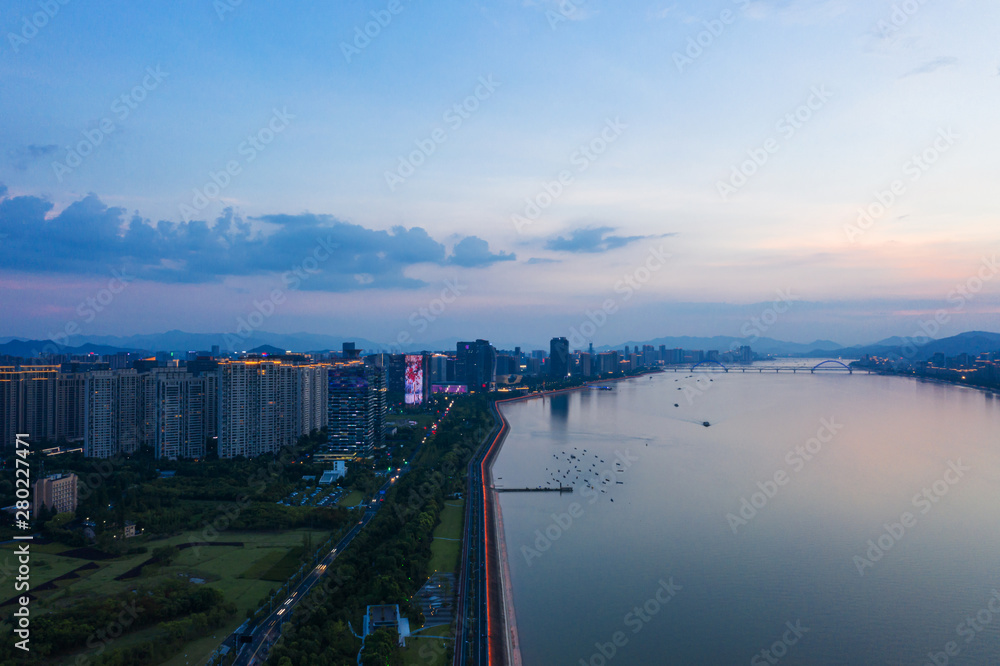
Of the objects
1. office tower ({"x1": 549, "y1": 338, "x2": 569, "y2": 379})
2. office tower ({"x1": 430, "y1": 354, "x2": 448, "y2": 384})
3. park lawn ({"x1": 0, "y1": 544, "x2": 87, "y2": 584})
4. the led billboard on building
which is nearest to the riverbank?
park lawn ({"x1": 0, "y1": 544, "x2": 87, "y2": 584})

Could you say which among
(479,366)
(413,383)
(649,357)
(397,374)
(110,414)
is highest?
(649,357)

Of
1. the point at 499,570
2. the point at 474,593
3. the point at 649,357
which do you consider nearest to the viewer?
the point at 474,593

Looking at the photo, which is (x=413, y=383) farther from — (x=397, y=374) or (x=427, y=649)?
(x=427, y=649)

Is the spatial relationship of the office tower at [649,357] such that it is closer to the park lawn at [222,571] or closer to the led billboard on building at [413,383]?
the led billboard on building at [413,383]

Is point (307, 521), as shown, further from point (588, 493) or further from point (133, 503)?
point (588, 493)

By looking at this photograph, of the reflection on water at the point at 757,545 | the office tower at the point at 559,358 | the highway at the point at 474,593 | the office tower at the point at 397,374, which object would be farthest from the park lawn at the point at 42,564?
the office tower at the point at 559,358

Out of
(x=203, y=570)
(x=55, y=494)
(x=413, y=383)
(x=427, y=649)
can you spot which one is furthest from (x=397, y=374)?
(x=427, y=649)

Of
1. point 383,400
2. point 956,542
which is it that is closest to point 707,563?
point 956,542

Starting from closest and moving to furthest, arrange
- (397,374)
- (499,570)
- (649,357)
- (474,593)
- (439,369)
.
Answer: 1. (474,593)
2. (499,570)
3. (397,374)
4. (439,369)
5. (649,357)
